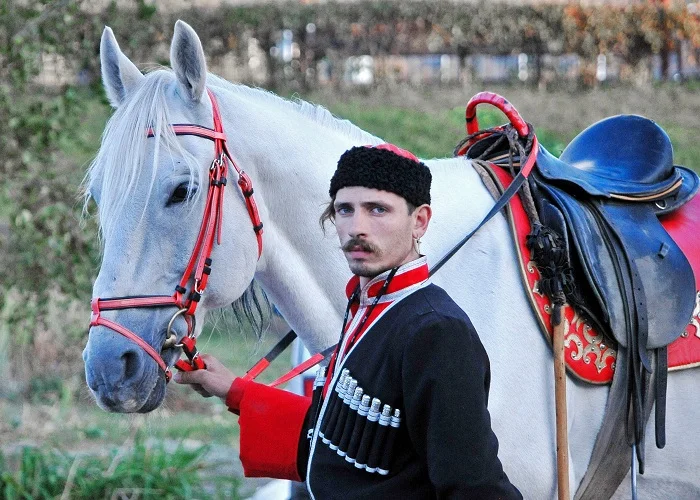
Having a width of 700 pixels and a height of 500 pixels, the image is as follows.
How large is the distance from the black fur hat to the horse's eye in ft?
2.08

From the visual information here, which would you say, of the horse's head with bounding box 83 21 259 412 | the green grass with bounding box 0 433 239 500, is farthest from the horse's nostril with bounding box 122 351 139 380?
the green grass with bounding box 0 433 239 500

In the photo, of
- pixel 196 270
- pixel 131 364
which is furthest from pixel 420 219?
pixel 131 364

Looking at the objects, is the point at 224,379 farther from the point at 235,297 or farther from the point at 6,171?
the point at 6,171

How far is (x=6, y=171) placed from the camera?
491 centimetres

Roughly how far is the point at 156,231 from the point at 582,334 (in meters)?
1.25

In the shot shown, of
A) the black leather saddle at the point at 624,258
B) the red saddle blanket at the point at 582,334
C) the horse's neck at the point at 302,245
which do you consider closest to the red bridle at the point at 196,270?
the horse's neck at the point at 302,245

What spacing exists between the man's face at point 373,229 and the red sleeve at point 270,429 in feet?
1.99

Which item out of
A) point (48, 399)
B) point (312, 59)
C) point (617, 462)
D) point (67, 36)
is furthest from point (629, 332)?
point (312, 59)

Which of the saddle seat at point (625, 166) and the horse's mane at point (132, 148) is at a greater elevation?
the horse's mane at point (132, 148)

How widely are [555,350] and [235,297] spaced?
0.91 metres

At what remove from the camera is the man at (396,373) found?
5.47ft

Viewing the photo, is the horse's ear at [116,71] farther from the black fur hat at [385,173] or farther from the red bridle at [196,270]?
the black fur hat at [385,173]

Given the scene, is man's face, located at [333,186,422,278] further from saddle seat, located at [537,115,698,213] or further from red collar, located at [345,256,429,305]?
saddle seat, located at [537,115,698,213]

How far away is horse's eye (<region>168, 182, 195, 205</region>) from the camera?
2.38m
